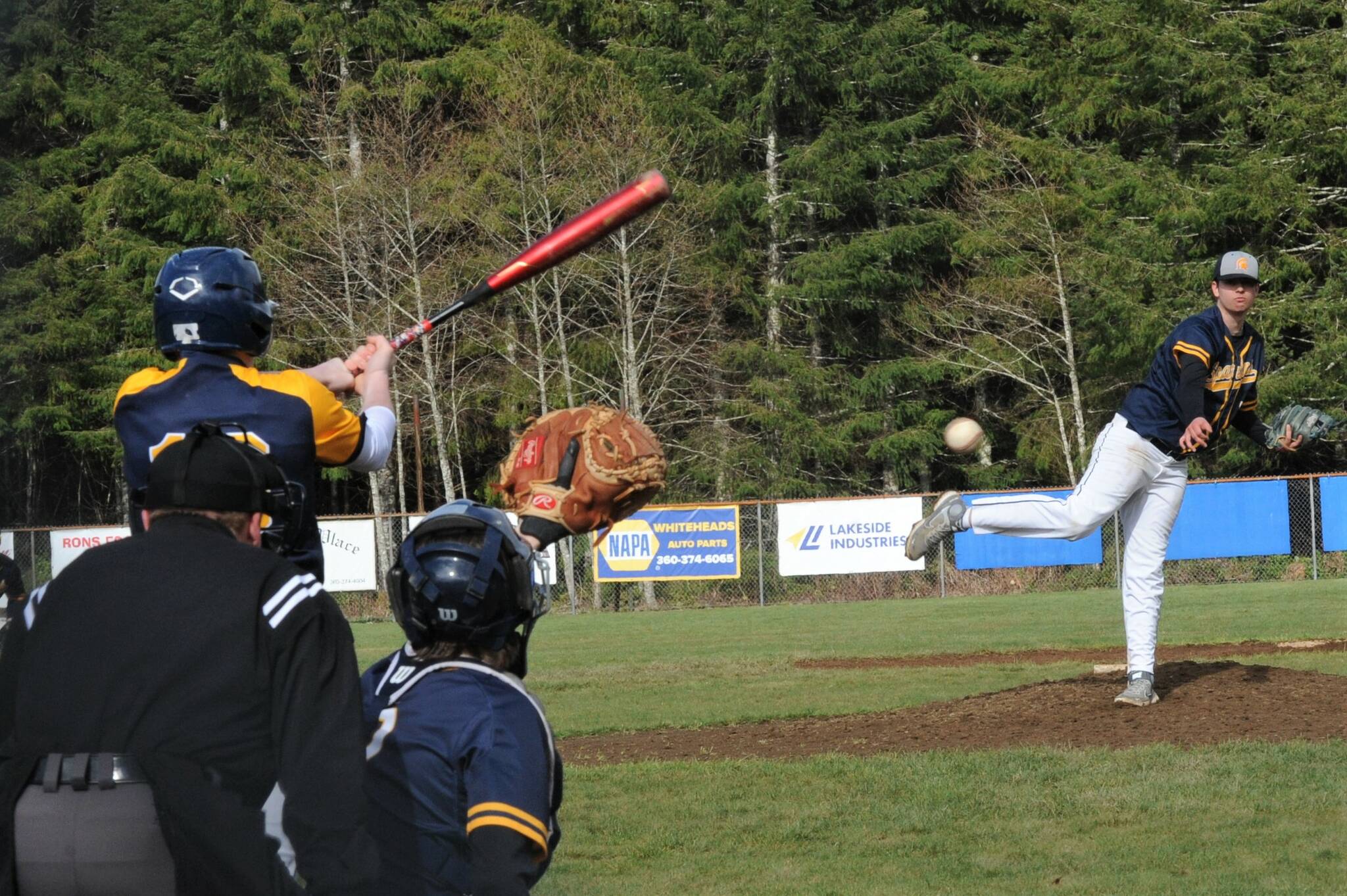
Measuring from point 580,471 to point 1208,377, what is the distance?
19.3 feet

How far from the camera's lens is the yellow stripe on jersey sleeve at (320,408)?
4.33 meters

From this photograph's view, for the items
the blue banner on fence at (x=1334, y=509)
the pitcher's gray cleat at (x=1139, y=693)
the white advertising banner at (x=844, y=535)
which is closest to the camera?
the pitcher's gray cleat at (x=1139, y=693)

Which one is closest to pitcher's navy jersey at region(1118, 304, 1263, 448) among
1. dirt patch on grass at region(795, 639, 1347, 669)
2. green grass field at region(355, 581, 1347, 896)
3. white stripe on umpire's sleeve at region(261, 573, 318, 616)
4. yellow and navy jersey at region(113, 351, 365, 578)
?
green grass field at region(355, 581, 1347, 896)

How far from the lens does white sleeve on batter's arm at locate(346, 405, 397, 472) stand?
462 cm

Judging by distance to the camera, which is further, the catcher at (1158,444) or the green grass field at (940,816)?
the catcher at (1158,444)

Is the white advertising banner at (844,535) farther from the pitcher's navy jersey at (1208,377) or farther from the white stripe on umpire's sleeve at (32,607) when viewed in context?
the white stripe on umpire's sleeve at (32,607)

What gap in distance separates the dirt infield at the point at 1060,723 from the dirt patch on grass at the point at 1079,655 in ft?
11.1

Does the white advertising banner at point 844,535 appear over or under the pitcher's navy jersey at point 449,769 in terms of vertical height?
under

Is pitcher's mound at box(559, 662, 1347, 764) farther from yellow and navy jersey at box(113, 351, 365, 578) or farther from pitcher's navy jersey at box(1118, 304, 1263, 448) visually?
yellow and navy jersey at box(113, 351, 365, 578)

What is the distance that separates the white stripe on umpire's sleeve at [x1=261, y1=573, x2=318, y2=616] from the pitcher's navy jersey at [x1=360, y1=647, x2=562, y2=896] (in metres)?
0.32

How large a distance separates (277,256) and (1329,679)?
32.2m

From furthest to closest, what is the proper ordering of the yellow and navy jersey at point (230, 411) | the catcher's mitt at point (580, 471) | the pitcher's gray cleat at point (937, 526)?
the pitcher's gray cleat at point (937, 526) < the yellow and navy jersey at point (230, 411) < the catcher's mitt at point (580, 471)

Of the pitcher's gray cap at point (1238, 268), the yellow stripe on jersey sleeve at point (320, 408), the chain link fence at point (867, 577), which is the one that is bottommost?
the chain link fence at point (867, 577)

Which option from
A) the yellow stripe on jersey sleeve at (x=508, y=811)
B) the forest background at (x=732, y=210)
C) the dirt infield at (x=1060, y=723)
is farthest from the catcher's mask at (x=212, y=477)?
the forest background at (x=732, y=210)
